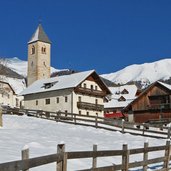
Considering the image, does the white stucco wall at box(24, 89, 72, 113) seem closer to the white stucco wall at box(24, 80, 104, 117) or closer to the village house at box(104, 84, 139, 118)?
the white stucco wall at box(24, 80, 104, 117)

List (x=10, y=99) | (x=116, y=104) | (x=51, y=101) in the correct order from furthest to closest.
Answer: (x=10, y=99) → (x=116, y=104) → (x=51, y=101)

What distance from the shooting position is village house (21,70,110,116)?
71062 millimetres

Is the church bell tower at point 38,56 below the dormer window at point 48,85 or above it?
above

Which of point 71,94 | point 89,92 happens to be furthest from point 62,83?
point 89,92

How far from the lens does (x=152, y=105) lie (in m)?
67.6

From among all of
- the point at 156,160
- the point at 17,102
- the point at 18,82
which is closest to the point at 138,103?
the point at 17,102

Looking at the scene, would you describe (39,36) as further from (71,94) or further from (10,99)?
(71,94)

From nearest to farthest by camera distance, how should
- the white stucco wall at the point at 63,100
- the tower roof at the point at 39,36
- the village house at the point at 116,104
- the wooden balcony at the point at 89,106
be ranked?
the white stucco wall at the point at 63,100
the wooden balcony at the point at 89,106
the village house at the point at 116,104
the tower roof at the point at 39,36

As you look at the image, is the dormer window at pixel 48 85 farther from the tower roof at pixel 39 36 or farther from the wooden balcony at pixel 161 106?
the tower roof at pixel 39 36

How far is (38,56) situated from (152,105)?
190 ft

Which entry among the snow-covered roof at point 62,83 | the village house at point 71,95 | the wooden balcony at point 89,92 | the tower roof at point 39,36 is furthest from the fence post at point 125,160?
the tower roof at point 39,36

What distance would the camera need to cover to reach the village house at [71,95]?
7106 cm

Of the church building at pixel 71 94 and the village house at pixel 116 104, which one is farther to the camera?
the village house at pixel 116 104

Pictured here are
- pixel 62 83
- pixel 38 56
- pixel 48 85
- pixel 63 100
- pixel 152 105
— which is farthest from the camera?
pixel 38 56
